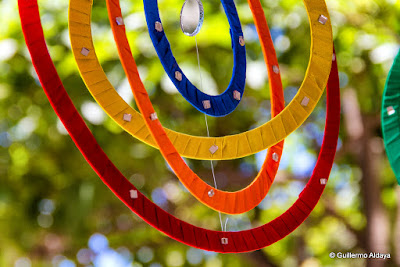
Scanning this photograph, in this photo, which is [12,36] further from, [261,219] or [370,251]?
[370,251]

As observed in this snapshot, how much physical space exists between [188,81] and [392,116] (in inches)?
17.6

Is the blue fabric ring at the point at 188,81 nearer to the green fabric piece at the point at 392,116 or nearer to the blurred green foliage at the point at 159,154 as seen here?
the green fabric piece at the point at 392,116

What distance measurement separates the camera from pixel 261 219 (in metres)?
2.67

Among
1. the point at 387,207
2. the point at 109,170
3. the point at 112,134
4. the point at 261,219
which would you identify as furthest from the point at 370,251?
the point at 109,170

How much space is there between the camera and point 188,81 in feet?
4.24

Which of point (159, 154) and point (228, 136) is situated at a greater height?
point (159, 154)

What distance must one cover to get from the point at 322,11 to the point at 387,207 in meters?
1.57

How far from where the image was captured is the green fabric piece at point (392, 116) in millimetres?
1315

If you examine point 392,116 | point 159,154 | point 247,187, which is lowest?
point 247,187

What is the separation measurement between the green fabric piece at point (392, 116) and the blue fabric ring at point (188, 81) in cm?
32
